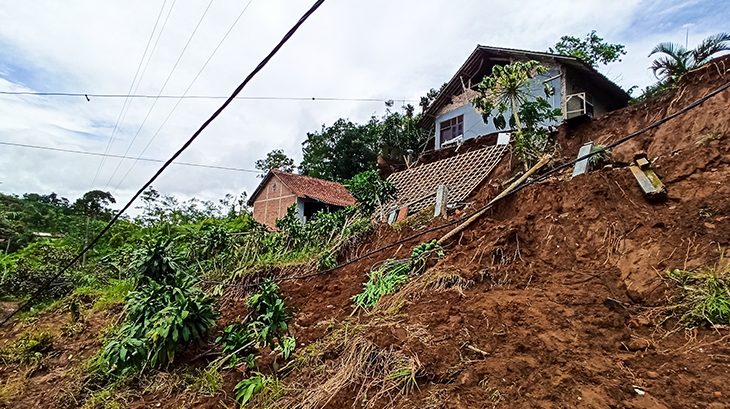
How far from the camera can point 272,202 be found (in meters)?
19.0

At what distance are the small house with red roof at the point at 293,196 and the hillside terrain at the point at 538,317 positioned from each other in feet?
38.7

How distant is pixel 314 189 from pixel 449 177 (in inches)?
426

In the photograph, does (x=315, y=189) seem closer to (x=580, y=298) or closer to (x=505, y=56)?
(x=505, y=56)

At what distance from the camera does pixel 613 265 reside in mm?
3596

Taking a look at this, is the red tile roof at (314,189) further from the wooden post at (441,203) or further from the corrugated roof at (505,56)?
the wooden post at (441,203)

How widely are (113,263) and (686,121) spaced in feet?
38.9

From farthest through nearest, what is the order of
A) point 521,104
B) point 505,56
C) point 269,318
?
1. point 505,56
2. point 521,104
3. point 269,318

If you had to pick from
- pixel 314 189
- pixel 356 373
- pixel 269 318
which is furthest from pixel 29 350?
pixel 314 189

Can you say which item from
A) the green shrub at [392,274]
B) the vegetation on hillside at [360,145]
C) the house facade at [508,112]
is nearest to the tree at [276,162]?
the vegetation on hillside at [360,145]

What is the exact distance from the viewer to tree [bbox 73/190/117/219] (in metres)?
16.5

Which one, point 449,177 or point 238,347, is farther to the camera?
point 449,177

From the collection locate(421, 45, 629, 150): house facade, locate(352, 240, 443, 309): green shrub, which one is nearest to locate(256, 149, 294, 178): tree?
locate(421, 45, 629, 150): house facade

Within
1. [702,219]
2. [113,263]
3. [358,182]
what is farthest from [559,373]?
[113,263]

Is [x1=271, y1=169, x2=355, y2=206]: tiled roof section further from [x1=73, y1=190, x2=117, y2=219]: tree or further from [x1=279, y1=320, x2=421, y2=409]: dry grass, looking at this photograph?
[x1=279, y1=320, x2=421, y2=409]: dry grass
